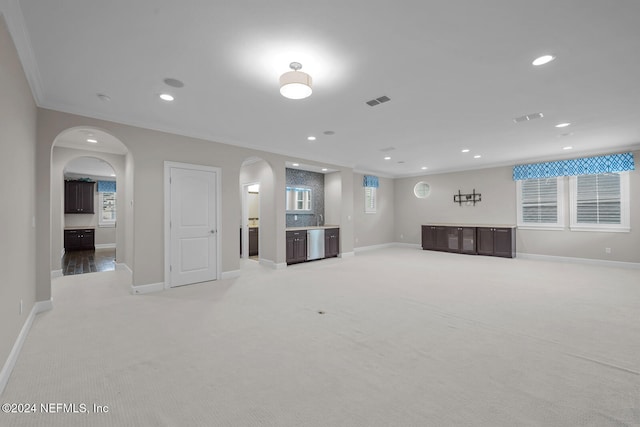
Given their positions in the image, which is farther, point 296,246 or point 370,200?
point 370,200

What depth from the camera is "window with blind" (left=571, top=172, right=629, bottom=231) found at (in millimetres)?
6082

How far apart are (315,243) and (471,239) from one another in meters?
4.46

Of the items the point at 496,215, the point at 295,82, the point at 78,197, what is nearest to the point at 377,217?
the point at 496,215

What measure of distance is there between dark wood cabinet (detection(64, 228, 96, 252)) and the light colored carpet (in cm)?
626

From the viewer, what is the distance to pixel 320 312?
3467mm

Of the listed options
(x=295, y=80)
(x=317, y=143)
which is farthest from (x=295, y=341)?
(x=317, y=143)

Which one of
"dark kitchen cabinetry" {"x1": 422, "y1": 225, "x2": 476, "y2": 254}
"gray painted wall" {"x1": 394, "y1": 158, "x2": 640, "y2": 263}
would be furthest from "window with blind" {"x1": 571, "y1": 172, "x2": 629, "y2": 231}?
"dark kitchen cabinetry" {"x1": 422, "y1": 225, "x2": 476, "y2": 254}

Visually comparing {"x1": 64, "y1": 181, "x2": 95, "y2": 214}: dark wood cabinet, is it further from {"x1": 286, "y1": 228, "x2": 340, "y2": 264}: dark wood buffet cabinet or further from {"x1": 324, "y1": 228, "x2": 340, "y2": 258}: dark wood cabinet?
{"x1": 324, "y1": 228, "x2": 340, "y2": 258}: dark wood cabinet

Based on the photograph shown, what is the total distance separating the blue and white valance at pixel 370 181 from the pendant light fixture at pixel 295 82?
20.9ft

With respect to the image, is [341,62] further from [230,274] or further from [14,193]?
[230,274]

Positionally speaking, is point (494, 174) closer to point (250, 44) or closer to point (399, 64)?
point (399, 64)

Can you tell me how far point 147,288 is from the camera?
4.35m

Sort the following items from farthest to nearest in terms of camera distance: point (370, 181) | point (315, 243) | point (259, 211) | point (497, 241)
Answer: point (370, 181)
point (497, 241)
point (315, 243)
point (259, 211)

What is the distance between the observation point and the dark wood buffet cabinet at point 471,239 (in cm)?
736
